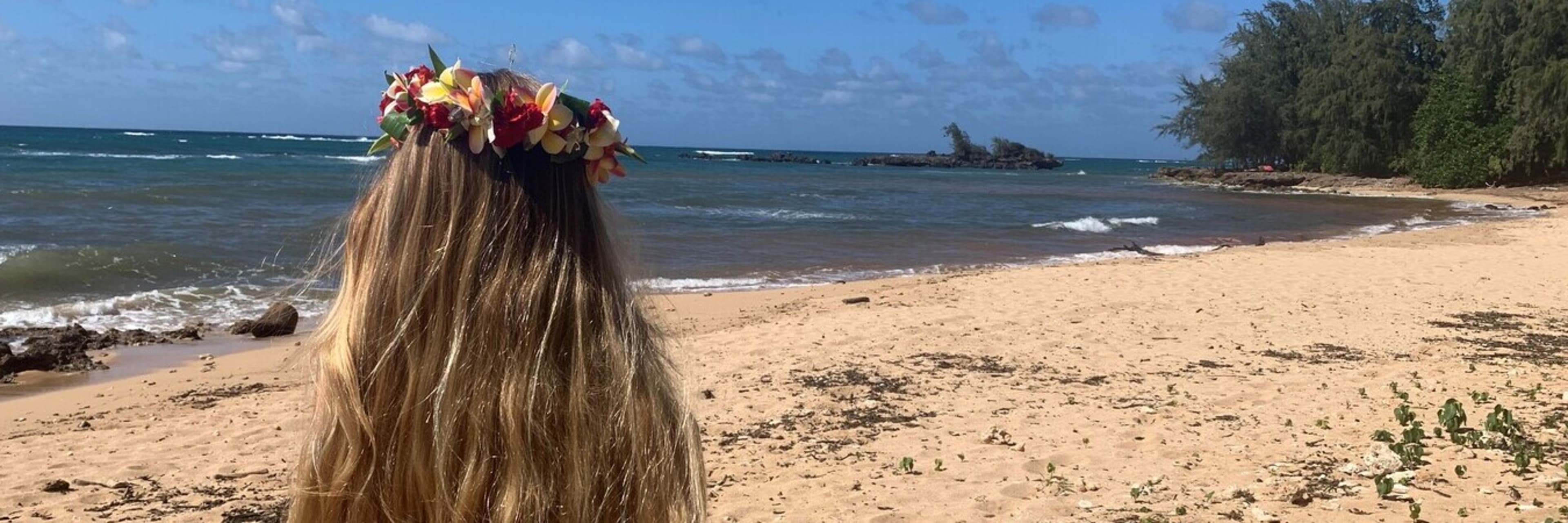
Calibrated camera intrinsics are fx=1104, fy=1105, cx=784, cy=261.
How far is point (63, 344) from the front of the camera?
8.05 metres

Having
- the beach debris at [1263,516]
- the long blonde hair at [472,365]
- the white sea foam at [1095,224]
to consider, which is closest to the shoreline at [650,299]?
the long blonde hair at [472,365]

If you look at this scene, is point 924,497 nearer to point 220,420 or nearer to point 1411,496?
point 1411,496

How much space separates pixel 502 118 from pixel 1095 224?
24392 millimetres

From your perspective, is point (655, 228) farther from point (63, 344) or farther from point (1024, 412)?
point (1024, 412)

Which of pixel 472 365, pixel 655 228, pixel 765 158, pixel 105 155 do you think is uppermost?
pixel 472 365

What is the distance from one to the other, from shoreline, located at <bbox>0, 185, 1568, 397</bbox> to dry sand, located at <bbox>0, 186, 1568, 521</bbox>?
11.1 inches

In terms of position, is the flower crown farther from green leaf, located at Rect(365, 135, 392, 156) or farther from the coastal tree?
the coastal tree

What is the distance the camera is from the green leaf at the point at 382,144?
1.71 m

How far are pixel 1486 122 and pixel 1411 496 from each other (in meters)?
39.4

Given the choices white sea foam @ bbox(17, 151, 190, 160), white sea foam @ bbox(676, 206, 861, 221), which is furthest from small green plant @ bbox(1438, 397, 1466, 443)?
white sea foam @ bbox(17, 151, 190, 160)

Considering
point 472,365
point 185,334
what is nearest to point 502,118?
point 472,365

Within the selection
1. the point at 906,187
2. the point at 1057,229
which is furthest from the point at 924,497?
the point at 906,187

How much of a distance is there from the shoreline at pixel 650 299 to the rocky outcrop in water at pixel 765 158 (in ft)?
259

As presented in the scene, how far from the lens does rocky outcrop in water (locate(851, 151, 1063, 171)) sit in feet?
316
